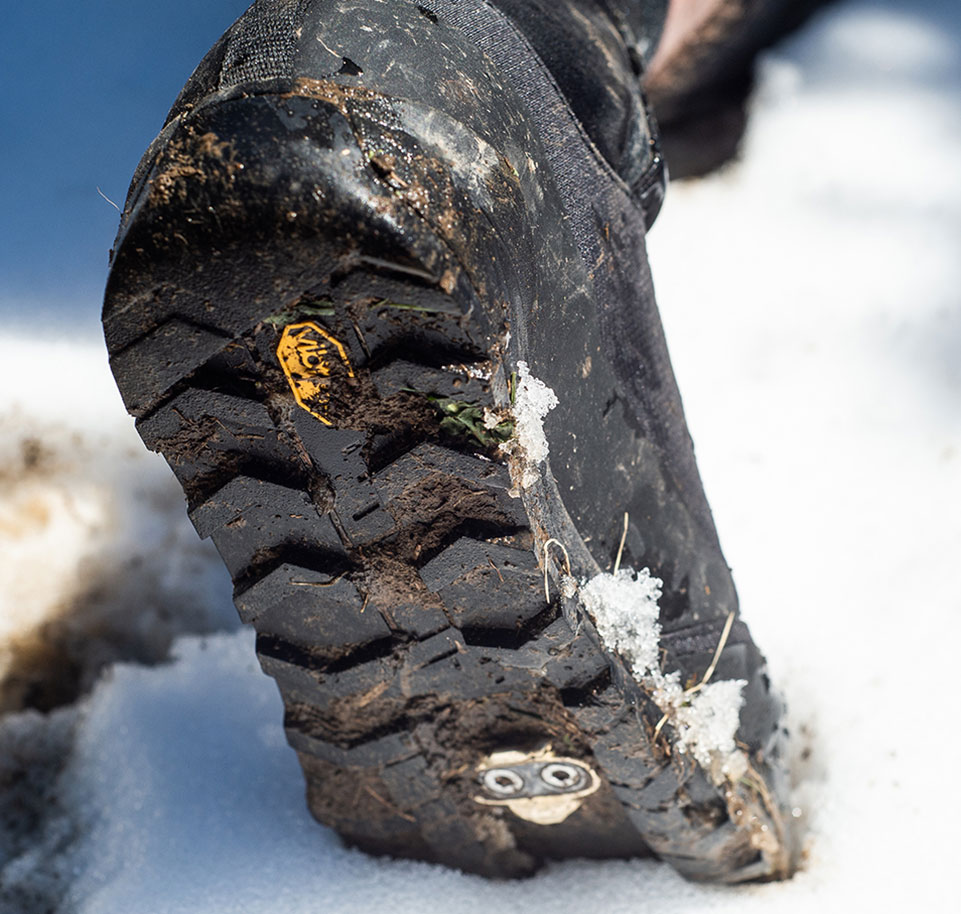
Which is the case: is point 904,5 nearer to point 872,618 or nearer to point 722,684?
point 872,618

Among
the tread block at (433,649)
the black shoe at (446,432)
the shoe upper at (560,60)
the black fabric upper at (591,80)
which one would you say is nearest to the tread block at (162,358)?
the black shoe at (446,432)

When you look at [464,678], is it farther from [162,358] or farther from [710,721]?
[162,358]

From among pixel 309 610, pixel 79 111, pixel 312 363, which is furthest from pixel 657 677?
pixel 79 111

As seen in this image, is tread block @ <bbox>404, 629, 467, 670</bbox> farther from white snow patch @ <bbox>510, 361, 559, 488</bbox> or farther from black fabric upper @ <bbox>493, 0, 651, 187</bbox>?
black fabric upper @ <bbox>493, 0, 651, 187</bbox>

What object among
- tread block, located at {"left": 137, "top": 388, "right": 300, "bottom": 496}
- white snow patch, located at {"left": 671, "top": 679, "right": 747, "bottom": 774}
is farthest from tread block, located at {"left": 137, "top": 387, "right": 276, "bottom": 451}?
white snow patch, located at {"left": 671, "top": 679, "right": 747, "bottom": 774}

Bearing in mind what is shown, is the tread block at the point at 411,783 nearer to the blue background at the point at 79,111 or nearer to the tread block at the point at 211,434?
the tread block at the point at 211,434
